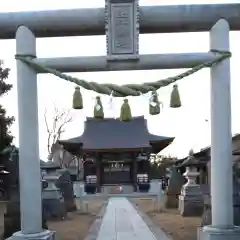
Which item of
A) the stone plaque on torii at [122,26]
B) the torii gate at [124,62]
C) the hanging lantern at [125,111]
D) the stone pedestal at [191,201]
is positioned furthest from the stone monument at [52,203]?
the stone plaque on torii at [122,26]

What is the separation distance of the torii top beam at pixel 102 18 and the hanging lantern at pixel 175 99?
0.91 meters

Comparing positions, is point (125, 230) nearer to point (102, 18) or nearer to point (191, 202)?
point (191, 202)

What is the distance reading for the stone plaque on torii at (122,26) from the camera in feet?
20.2

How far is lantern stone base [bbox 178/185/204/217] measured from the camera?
1477 centimetres

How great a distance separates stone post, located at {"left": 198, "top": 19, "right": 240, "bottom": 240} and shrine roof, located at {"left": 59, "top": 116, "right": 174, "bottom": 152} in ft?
80.7

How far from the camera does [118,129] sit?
35.8 metres

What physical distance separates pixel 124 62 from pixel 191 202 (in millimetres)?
9663

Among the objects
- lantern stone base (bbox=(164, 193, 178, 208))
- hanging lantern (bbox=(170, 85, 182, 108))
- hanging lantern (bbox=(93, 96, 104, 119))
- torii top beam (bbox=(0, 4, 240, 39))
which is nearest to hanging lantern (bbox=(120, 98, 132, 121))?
hanging lantern (bbox=(93, 96, 104, 119))

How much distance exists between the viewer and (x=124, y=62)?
243 inches

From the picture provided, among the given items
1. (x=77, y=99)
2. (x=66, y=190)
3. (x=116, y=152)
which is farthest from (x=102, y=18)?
(x=116, y=152)

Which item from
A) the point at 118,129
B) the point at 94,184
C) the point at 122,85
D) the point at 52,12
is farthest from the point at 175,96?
the point at 118,129

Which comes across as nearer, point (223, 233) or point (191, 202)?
point (223, 233)

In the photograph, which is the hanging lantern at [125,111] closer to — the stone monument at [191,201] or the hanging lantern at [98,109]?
the hanging lantern at [98,109]

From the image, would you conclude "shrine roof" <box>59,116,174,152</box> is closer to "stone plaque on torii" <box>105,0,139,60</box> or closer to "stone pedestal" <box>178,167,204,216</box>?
"stone pedestal" <box>178,167,204,216</box>
